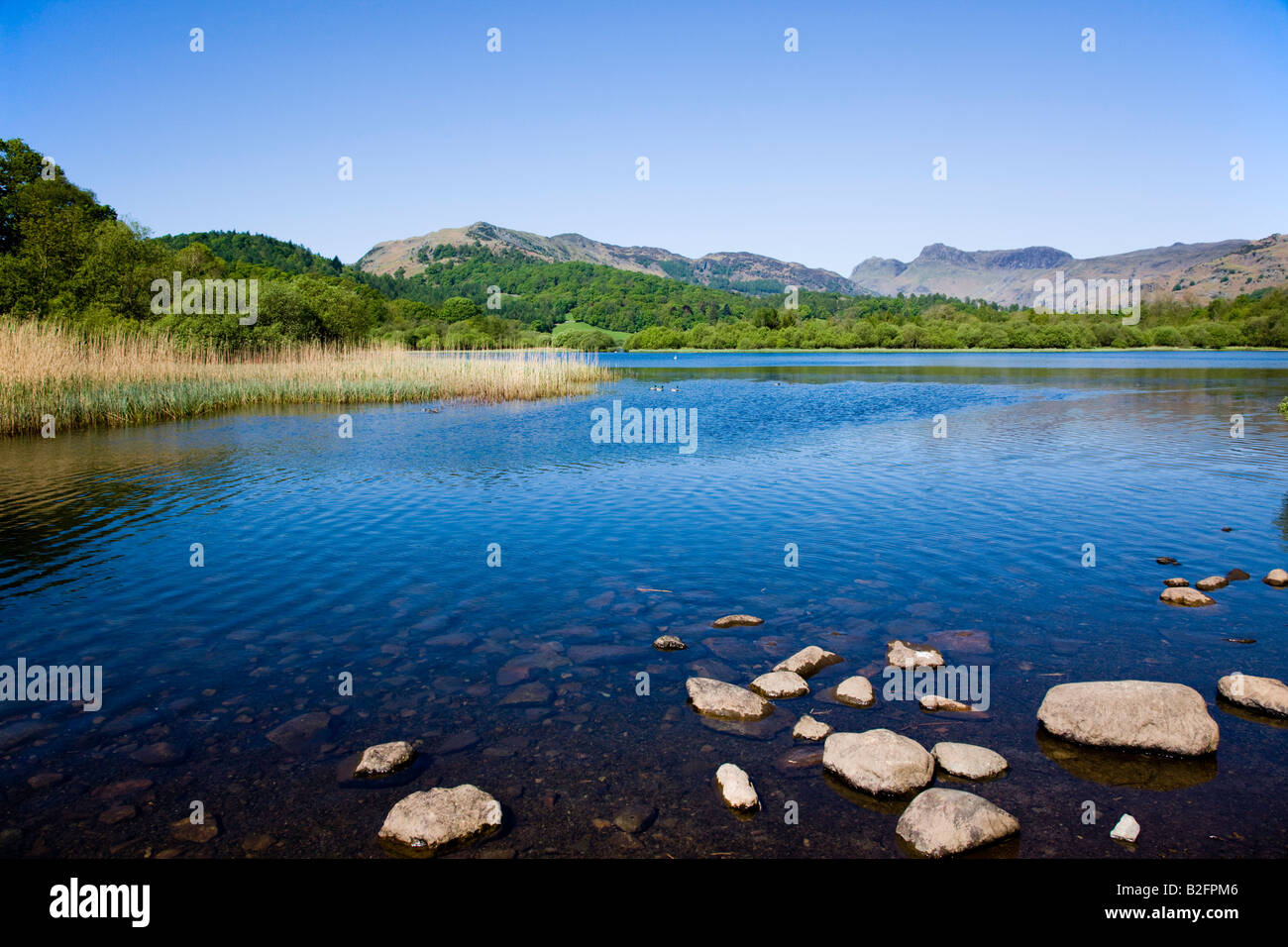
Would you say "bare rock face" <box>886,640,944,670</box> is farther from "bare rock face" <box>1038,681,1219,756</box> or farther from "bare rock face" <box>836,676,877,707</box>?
"bare rock face" <box>1038,681,1219,756</box>

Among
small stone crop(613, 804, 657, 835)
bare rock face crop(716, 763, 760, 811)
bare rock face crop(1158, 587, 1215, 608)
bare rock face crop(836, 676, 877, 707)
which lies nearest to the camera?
small stone crop(613, 804, 657, 835)

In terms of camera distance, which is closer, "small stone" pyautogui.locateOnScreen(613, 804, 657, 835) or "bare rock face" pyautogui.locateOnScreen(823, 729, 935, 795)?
"small stone" pyautogui.locateOnScreen(613, 804, 657, 835)

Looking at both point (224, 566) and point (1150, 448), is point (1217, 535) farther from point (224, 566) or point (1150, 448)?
point (224, 566)

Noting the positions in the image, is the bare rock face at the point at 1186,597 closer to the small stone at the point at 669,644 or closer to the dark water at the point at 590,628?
the dark water at the point at 590,628

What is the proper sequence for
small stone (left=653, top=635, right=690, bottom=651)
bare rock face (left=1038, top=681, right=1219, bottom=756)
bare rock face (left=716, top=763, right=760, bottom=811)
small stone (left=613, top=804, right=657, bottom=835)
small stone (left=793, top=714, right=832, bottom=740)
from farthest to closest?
1. small stone (left=653, top=635, right=690, bottom=651)
2. small stone (left=793, top=714, right=832, bottom=740)
3. bare rock face (left=1038, top=681, right=1219, bottom=756)
4. bare rock face (left=716, top=763, right=760, bottom=811)
5. small stone (left=613, top=804, right=657, bottom=835)

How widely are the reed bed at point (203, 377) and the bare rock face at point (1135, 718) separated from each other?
106ft

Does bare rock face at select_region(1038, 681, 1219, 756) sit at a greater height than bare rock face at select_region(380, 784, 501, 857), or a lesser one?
greater

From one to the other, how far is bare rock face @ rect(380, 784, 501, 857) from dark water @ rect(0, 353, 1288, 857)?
171mm

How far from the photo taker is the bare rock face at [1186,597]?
9883 mm

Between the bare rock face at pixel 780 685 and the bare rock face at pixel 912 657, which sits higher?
the bare rock face at pixel 912 657

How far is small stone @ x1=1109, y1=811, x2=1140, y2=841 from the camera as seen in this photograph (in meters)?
5.31

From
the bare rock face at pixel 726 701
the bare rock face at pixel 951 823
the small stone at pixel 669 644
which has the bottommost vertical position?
the bare rock face at pixel 951 823

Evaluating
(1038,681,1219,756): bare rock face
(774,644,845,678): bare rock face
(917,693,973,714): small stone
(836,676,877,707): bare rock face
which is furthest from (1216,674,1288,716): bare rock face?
(774,644,845,678): bare rock face
